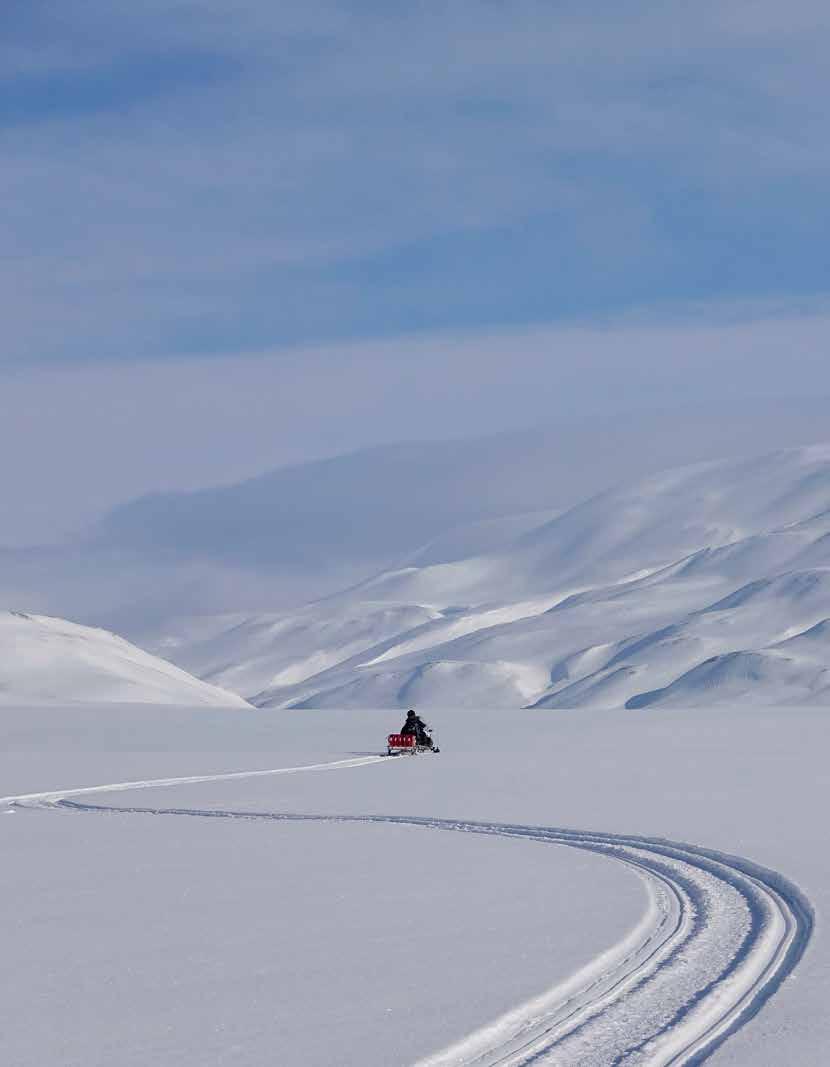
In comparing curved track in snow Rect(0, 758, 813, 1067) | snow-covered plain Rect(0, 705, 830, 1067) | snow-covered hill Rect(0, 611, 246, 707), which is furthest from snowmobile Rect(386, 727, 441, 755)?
snow-covered hill Rect(0, 611, 246, 707)

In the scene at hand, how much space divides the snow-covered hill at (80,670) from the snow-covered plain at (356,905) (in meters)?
58.6

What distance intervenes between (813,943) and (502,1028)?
2781mm

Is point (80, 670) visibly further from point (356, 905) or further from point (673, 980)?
point (673, 980)

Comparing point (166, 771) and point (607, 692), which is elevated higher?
point (607, 692)

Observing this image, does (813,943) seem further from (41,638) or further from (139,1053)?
(41,638)

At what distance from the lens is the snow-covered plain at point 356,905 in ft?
27.1

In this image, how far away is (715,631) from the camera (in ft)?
514

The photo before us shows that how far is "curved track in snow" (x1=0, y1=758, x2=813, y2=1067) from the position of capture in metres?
7.81

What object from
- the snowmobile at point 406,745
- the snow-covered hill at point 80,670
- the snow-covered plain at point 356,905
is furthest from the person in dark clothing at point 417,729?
the snow-covered hill at point 80,670

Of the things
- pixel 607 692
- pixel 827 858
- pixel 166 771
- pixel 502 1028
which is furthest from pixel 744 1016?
pixel 607 692

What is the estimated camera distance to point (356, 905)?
12.3 metres

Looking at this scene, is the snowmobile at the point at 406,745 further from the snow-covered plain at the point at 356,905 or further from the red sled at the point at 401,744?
the snow-covered plain at the point at 356,905

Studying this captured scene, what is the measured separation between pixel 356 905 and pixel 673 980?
3.60 metres

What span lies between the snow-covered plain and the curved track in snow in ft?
0.18
